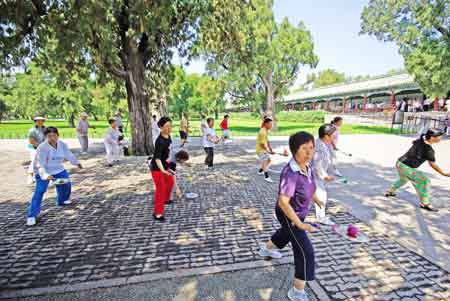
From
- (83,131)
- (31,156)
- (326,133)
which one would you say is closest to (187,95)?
(83,131)

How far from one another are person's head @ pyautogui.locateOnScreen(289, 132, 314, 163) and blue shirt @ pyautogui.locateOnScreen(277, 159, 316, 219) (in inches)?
3.3

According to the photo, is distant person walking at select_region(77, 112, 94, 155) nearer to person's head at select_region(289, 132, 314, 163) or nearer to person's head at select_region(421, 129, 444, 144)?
person's head at select_region(289, 132, 314, 163)

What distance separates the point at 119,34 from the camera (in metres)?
11.3

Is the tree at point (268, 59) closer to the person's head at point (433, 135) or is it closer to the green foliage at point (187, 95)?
the person's head at point (433, 135)

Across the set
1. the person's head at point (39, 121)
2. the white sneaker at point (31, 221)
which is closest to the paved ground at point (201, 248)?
the white sneaker at point (31, 221)

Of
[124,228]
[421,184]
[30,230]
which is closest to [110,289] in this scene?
[124,228]

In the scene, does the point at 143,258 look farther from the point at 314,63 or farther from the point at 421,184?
the point at 314,63

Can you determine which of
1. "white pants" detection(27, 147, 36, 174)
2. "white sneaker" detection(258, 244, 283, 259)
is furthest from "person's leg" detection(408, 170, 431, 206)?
"white pants" detection(27, 147, 36, 174)

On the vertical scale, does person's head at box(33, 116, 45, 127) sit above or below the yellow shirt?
above

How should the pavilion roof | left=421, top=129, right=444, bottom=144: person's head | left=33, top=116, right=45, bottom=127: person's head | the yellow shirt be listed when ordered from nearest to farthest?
left=421, top=129, right=444, bottom=144: person's head
the yellow shirt
left=33, top=116, right=45, bottom=127: person's head
the pavilion roof

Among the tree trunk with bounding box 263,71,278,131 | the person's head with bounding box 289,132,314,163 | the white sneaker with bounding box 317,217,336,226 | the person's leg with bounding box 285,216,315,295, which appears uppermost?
the tree trunk with bounding box 263,71,278,131

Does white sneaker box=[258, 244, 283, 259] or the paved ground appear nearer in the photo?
the paved ground

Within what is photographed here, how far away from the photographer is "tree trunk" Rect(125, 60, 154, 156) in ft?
36.4

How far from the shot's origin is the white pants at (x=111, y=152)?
967cm
